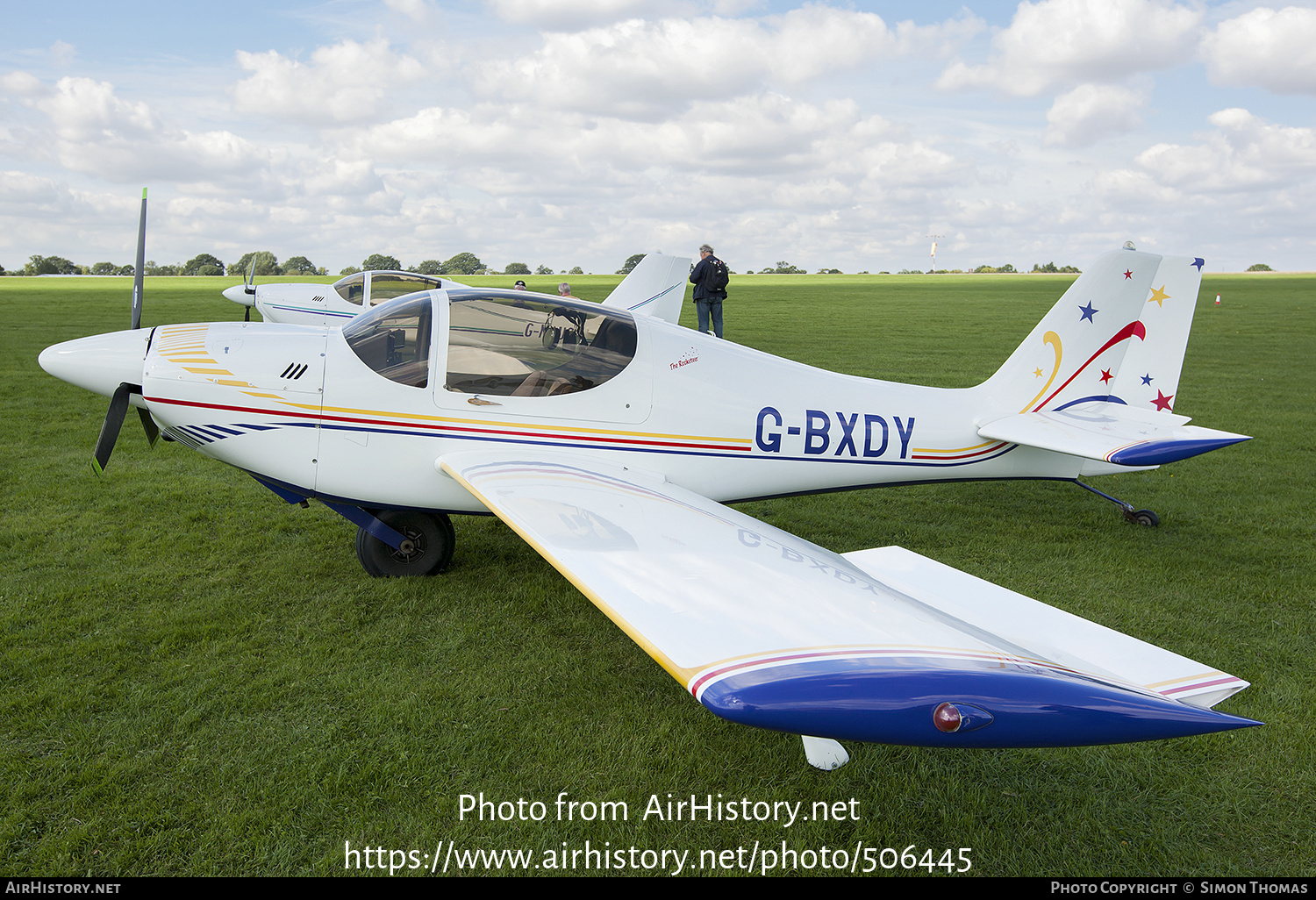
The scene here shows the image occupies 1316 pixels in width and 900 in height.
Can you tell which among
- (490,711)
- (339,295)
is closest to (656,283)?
(339,295)

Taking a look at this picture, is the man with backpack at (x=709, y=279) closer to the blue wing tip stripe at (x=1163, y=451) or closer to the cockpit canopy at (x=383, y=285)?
the cockpit canopy at (x=383, y=285)

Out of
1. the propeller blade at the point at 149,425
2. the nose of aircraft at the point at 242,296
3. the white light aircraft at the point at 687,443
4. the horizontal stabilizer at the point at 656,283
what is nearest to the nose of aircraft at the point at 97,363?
the white light aircraft at the point at 687,443

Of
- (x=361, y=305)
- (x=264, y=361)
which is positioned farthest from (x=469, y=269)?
(x=264, y=361)

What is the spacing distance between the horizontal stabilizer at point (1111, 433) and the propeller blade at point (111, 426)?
553 centimetres

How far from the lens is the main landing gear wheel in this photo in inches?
198

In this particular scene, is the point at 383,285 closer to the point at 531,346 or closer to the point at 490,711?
the point at 531,346

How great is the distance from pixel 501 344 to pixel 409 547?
1.60 meters

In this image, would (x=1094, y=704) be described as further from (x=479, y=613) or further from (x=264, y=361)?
(x=264, y=361)

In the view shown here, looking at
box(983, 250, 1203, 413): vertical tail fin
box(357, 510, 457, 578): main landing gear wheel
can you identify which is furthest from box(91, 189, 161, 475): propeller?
box(983, 250, 1203, 413): vertical tail fin

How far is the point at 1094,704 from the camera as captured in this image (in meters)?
2.13

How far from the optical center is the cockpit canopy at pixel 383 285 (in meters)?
12.4

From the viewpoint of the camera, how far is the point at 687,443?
4.72m

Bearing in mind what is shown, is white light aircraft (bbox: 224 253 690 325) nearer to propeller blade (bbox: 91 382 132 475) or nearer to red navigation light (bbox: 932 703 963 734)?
propeller blade (bbox: 91 382 132 475)

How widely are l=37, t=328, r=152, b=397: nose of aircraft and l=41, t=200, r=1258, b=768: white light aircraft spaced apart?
13 millimetres
